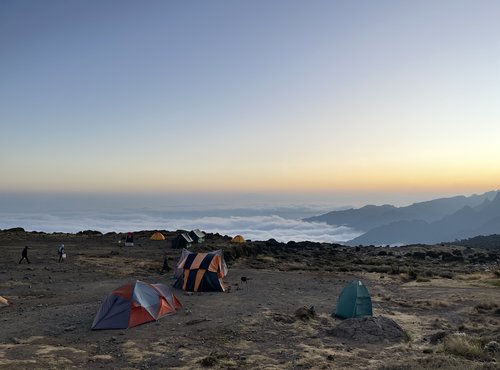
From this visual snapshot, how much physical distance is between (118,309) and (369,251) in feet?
155

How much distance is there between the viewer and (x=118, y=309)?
16.4 meters

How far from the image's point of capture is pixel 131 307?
16375 mm

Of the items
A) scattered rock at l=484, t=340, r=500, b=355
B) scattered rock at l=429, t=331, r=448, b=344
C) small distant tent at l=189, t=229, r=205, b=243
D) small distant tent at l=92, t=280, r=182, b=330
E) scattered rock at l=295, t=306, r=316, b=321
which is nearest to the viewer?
scattered rock at l=484, t=340, r=500, b=355

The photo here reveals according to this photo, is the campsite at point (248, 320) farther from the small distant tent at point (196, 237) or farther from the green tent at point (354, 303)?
the small distant tent at point (196, 237)

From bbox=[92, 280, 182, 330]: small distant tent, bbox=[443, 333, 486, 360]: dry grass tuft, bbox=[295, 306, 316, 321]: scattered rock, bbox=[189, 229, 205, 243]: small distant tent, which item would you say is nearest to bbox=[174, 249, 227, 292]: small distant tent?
bbox=[92, 280, 182, 330]: small distant tent

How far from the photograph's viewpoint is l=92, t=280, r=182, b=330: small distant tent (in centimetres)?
1602

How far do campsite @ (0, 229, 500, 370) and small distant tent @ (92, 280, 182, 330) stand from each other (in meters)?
0.36

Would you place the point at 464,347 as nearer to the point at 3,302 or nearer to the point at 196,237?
the point at 3,302

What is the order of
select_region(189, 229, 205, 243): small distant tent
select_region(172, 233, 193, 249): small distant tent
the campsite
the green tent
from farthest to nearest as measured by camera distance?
1. select_region(189, 229, 205, 243): small distant tent
2. select_region(172, 233, 193, 249): small distant tent
3. the green tent
4. the campsite

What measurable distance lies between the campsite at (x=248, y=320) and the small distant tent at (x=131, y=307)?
36 cm

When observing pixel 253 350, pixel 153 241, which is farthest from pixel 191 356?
pixel 153 241

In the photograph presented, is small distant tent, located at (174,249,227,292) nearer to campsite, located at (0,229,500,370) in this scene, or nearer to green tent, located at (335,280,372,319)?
campsite, located at (0,229,500,370)

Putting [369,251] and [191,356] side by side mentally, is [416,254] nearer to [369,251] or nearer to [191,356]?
[369,251]

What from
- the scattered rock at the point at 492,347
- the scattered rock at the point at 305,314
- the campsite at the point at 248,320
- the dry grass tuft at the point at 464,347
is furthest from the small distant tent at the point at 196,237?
the scattered rock at the point at 492,347
